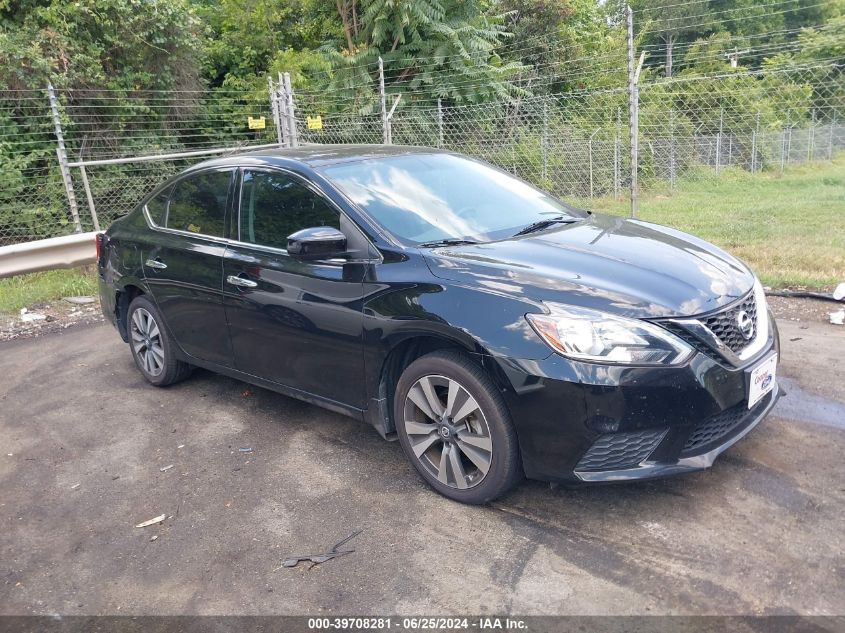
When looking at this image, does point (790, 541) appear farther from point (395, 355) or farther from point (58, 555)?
point (58, 555)

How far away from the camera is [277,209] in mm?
4336

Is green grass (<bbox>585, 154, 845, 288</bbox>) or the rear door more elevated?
the rear door

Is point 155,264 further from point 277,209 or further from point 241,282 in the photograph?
point 277,209

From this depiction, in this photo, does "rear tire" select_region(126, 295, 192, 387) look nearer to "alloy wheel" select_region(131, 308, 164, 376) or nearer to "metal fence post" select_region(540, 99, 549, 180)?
"alloy wheel" select_region(131, 308, 164, 376)

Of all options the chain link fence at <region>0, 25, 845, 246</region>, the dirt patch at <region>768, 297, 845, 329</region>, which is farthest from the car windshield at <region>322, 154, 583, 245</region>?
the chain link fence at <region>0, 25, 845, 246</region>

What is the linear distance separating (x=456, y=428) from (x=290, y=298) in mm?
1232

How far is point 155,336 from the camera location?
5.32 metres

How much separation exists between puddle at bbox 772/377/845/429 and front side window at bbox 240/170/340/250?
2736 millimetres

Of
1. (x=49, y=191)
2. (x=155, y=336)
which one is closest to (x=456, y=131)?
(x=49, y=191)

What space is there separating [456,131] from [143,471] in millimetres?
10750

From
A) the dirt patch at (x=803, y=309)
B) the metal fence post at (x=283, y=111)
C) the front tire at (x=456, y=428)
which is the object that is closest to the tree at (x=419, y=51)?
the metal fence post at (x=283, y=111)

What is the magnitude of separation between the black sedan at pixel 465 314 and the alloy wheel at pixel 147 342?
283mm

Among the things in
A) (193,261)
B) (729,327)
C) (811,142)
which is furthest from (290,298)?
(811,142)

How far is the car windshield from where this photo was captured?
3918mm
